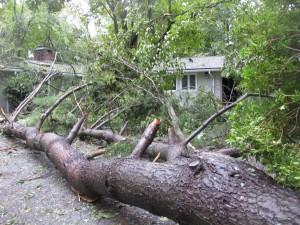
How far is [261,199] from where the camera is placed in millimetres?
1688

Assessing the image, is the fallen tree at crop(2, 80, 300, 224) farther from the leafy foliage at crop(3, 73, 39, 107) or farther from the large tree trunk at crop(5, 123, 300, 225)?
the leafy foliage at crop(3, 73, 39, 107)

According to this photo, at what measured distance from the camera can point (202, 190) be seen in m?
1.94

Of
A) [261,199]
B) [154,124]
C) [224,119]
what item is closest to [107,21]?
[224,119]

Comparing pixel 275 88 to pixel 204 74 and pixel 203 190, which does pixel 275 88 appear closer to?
pixel 203 190

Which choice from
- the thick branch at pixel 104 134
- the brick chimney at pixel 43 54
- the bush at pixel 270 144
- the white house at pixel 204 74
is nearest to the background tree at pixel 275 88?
the bush at pixel 270 144

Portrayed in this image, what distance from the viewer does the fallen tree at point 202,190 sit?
1.65 metres

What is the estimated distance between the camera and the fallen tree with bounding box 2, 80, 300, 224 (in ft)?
5.40

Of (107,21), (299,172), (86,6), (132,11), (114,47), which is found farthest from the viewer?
(107,21)

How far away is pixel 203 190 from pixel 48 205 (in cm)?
224

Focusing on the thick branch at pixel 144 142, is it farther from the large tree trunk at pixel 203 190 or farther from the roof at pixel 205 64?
the roof at pixel 205 64

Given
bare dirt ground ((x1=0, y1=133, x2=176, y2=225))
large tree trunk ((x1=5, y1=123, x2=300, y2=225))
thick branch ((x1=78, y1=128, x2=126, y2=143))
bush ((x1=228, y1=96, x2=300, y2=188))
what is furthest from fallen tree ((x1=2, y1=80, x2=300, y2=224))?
thick branch ((x1=78, y1=128, x2=126, y2=143))

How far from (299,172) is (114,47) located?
5964mm

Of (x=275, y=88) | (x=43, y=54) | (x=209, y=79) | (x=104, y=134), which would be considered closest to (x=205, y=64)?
(x=209, y=79)

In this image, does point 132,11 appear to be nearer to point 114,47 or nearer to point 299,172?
point 114,47
